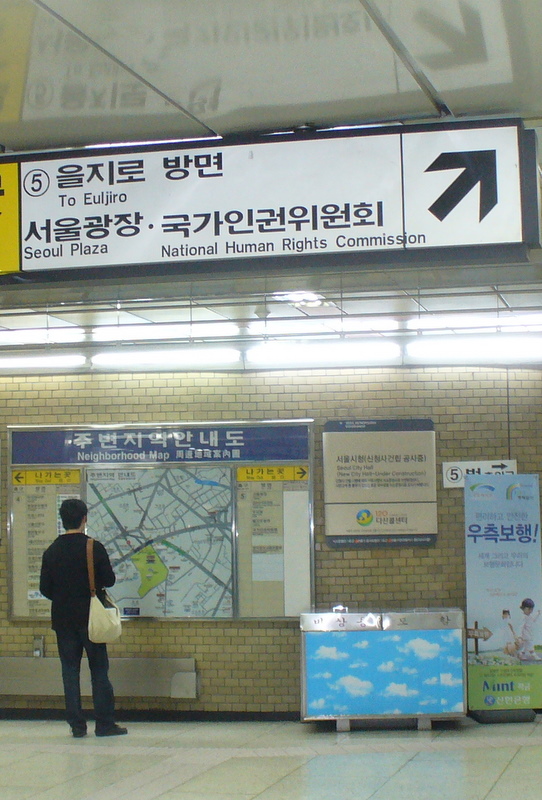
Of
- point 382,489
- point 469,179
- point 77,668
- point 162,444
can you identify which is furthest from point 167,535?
point 469,179

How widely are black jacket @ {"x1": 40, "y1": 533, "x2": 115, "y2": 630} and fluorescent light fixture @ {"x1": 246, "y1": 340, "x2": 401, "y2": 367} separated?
2163 mm

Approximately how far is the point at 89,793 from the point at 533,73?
4.51 metres

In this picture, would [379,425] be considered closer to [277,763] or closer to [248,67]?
[277,763]

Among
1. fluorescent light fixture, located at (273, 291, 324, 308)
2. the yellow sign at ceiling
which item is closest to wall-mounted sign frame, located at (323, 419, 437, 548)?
fluorescent light fixture, located at (273, 291, 324, 308)

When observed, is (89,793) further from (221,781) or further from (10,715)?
(10,715)

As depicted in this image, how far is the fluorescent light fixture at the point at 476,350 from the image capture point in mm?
7238

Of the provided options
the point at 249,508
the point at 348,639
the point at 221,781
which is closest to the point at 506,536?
the point at 348,639

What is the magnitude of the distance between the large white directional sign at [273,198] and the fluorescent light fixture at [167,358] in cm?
393

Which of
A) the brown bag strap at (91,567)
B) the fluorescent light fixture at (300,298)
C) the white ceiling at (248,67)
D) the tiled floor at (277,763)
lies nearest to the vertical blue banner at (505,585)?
the tiled floor at (277,763)

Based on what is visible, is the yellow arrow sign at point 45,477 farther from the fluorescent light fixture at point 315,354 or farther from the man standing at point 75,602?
the fluorescent light fixture at point 315,354

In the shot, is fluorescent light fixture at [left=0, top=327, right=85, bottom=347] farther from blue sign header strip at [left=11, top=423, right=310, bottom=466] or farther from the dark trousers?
the dark trousers

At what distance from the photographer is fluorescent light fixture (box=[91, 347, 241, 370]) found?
306 inches

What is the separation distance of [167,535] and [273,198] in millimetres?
5695

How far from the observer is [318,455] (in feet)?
28.0
